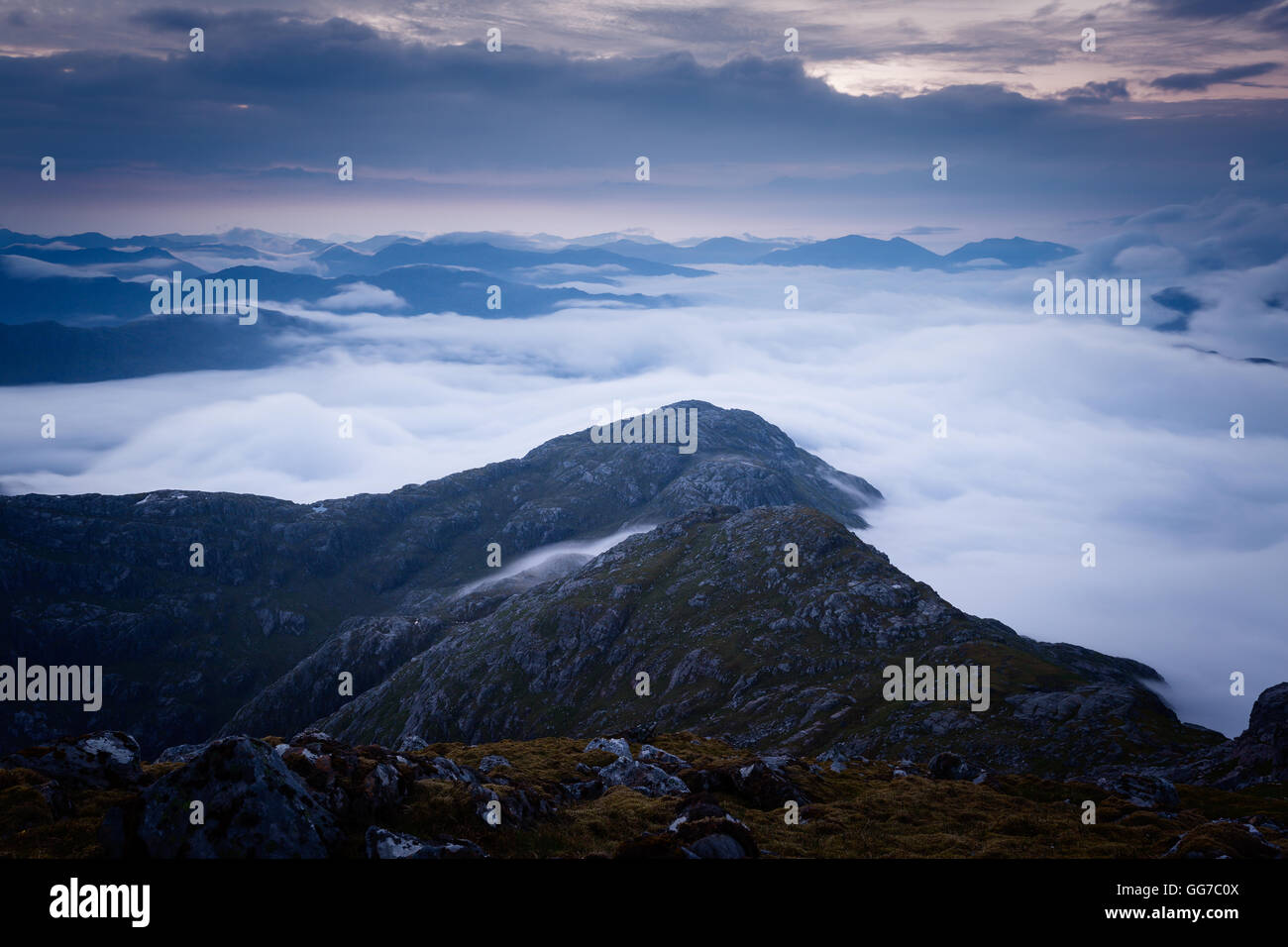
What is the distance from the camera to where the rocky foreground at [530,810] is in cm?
2694

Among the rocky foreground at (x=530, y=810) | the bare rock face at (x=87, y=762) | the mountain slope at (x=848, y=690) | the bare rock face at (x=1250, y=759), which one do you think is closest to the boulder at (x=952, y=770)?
the rocky foreground at (x=530, y=810)

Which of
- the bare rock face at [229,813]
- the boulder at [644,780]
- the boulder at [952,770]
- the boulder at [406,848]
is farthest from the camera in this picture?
the boulder at [952,770]

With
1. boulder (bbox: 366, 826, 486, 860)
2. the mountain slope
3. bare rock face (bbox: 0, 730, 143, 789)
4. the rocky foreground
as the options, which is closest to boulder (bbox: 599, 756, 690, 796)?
the rocky foreground

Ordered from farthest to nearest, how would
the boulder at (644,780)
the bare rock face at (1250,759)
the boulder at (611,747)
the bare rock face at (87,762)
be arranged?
the bare rock face at (1250,759), the boulder at (611,747), the boulder at (644,780), the bare rock face at (87,762)

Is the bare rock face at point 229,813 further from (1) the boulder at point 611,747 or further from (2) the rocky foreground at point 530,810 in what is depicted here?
(1) the boulder at point 611,747

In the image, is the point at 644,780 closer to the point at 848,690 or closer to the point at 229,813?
the point at 229,813

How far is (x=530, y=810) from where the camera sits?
36.6 m

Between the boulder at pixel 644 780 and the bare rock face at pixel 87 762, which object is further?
the boulder at pixel 644 780

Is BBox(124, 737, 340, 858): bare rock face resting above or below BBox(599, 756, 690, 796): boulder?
above

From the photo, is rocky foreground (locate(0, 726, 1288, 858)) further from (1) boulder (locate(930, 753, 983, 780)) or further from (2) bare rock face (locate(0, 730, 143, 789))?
(1) boulder (locate(930, 753, 983, 780))

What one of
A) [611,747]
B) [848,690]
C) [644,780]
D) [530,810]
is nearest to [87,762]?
[530,810]

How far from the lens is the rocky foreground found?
26.9 m

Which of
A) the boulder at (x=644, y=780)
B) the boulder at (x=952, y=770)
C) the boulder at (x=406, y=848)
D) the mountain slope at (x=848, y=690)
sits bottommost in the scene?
the mountain slope at (x=848, y=690)

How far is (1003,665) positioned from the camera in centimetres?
12756
